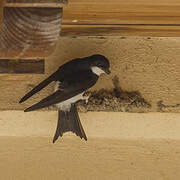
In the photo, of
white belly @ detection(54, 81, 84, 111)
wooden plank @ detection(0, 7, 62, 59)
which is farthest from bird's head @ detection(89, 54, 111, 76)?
wooden plank @ detection(0, 7, 62, 59)


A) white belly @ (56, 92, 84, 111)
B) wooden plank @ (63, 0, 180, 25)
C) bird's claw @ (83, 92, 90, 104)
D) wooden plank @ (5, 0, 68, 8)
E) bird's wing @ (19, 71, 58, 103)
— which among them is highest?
wooden plank @ (5, 0, 68, 8)

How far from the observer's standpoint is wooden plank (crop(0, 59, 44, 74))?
1.74 m

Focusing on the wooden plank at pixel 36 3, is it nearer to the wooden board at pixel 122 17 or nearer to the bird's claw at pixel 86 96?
the wooden board at pixel 122 17

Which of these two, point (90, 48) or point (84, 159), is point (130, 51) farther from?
point (84, 159)

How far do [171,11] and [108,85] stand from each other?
52cm

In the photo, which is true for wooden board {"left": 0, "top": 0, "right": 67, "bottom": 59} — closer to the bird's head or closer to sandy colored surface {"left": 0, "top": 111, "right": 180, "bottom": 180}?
the bird's head

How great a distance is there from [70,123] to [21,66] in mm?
695

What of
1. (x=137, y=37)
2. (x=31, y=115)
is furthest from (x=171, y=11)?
(x=31, y=115)

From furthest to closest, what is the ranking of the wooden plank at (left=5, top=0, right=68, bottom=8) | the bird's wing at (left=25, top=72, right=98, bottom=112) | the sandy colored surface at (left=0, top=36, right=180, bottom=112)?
the sandy colored surface at (left=0, top=36, right=180, bottom=112)
the bird's wing at (left=25, top=72, right=98, bottom=112)
the wooden plank at (left=5, top=0, right=68, bottom=8)

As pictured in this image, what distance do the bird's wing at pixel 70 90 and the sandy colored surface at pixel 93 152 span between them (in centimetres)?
10

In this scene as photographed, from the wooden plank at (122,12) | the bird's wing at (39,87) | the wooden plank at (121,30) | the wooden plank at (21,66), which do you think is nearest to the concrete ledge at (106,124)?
the bird's wing at (39,87)

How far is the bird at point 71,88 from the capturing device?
7.31 feet

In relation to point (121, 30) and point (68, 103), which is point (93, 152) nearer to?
point (68, 103)

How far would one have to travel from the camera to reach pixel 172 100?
234 cm
